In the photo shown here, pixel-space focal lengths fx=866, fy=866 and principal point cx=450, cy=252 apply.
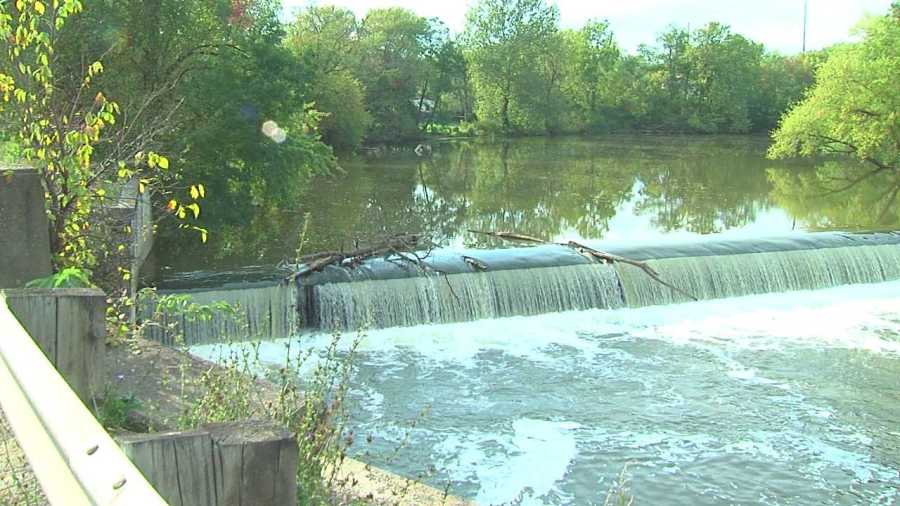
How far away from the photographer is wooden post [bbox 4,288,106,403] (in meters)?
2.80

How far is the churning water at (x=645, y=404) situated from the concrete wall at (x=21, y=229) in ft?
5.59

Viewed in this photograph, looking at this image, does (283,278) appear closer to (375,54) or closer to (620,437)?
(620,437)

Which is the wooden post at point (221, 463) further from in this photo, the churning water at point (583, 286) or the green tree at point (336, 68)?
the green tree at point (336, 68)

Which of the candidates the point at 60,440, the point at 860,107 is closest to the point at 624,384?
the point at 60,440

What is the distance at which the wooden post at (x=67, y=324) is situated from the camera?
280 centimetres

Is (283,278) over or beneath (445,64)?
beneath

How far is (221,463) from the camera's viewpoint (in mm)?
1924

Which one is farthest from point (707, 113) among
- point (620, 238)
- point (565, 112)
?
point (620, 238)

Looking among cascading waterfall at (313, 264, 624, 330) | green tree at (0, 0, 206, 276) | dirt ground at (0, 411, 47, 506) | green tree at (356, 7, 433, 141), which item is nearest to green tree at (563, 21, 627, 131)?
green tree at (356, 7, 433, 141)

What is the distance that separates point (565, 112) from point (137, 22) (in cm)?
4709

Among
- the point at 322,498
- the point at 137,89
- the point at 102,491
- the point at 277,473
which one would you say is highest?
the point at 137,89

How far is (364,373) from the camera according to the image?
10.1 meters

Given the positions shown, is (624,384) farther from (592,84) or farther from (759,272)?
(592,84)

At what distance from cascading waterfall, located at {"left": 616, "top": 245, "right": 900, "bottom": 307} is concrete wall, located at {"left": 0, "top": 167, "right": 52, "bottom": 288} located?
1055cm
